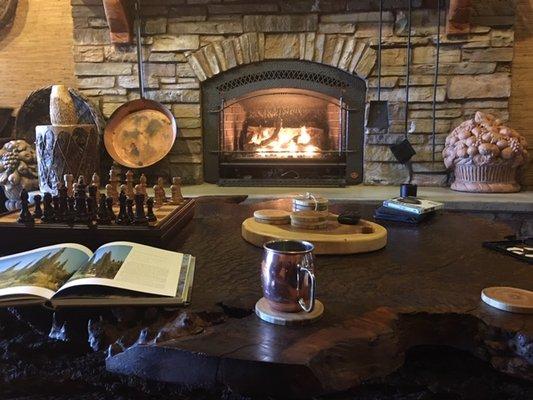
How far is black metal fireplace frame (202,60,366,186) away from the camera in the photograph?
327cm

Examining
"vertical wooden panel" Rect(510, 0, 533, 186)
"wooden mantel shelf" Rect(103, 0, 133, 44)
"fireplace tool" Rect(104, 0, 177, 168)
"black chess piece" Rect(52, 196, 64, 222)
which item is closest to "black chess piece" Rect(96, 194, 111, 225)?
"black chess piece" Rect(52, 196, 64, 222)

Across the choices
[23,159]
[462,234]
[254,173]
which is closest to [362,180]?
[254,173]

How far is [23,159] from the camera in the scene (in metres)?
3.17

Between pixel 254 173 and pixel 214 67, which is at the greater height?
pixel 214 67

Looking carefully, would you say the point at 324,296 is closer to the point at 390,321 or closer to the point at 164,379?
the point at 390,321

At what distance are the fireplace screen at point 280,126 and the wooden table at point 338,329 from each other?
2.19m

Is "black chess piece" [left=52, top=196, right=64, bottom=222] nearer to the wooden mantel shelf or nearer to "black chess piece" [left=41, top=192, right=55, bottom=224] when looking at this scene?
"black chess piece" [left=41, top=192, right=55, bottom=224]

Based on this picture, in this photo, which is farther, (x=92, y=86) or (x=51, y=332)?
(x=92, y=86)

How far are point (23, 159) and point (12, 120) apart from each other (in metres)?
0.60

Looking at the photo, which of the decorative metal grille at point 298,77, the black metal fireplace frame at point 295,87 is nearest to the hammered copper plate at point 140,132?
the black metal fireplace frame at point 295,87

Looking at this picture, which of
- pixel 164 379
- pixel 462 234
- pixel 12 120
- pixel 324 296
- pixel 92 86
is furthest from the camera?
pixel 12 120

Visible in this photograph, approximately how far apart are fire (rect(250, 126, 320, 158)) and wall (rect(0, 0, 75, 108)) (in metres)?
1.37

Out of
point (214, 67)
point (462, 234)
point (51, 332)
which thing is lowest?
point (51, 332)

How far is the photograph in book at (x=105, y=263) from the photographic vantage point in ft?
3.27
